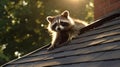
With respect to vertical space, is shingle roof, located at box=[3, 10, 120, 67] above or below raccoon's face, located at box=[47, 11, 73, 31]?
below

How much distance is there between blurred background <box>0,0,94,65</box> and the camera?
81.6ft

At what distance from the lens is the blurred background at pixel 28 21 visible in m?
24.9

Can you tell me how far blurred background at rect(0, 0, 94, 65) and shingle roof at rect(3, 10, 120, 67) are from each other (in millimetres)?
18811

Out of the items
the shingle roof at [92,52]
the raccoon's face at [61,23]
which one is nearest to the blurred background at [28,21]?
the raccoon's face at [61,23]

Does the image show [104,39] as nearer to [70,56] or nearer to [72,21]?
[70,56]

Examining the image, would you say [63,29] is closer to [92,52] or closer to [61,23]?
[61,23]

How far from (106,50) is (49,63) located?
1018mm

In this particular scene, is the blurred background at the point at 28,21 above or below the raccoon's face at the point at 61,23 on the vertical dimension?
above

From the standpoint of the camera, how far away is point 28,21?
2523 centimetres

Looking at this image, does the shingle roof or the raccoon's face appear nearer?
the shingle roof

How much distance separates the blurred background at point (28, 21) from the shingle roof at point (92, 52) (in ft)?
61.7

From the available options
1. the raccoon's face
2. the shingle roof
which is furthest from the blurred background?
the shingle roof

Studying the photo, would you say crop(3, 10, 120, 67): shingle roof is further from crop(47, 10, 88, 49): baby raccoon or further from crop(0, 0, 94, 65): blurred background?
crop(0, 0, 94, 65): blurred background

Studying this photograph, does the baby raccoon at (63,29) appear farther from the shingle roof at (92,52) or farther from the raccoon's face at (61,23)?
the shingle roof at (92,52)
